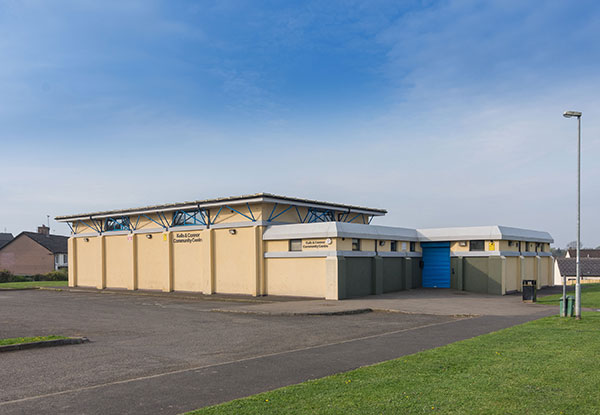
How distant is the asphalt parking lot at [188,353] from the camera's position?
792 cm

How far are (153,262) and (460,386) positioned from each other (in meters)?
30.0

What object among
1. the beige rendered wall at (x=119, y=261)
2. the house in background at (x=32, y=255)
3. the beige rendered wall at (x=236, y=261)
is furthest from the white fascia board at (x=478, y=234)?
the house in background at (x=32, y=255)

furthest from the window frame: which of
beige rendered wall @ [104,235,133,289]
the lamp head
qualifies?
beige rendered wall @ [104,235,133,289]

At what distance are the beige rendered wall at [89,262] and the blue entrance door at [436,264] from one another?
77.5 feet

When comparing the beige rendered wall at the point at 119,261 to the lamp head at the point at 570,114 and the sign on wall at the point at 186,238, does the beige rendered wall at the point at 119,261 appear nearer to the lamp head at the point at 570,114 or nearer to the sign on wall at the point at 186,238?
the sign on wall at the point at 186,238

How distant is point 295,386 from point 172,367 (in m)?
3.18

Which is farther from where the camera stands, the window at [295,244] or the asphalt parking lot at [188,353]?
the window at [295,244]

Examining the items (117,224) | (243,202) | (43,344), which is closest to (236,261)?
(243,202)

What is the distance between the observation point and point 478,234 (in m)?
29.0

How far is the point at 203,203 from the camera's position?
31.0 metres

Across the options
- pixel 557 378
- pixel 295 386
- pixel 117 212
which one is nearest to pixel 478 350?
pixel 557 378

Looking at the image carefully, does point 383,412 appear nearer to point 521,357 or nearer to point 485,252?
point 521,357

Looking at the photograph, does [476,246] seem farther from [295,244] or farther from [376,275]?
[295,244]

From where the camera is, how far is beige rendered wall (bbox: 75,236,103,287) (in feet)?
129
